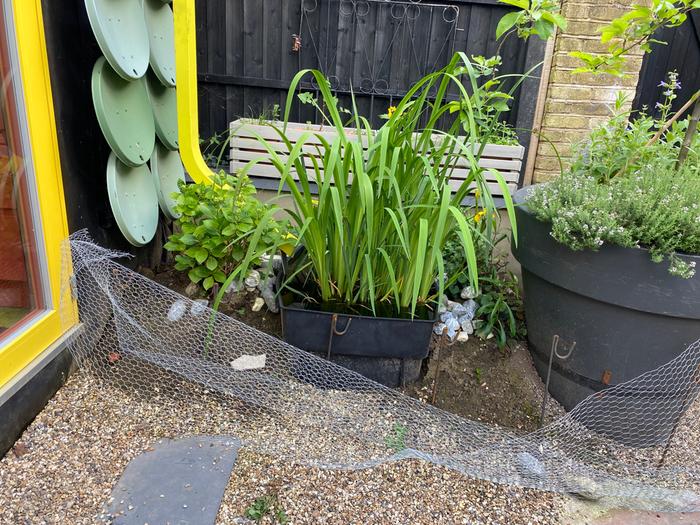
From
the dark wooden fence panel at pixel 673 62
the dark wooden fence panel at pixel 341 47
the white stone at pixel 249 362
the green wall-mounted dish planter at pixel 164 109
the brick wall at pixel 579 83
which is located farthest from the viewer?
the dark wooden fence panel at pixel 673 62

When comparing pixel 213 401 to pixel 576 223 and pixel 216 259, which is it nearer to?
pixel 216 259

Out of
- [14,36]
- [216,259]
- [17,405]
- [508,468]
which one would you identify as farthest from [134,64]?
[508,468]

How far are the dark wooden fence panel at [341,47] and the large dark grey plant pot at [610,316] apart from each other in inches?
63.6

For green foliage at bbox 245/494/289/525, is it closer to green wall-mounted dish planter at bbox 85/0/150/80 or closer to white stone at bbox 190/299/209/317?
white stone at bbox 190/299/209/317

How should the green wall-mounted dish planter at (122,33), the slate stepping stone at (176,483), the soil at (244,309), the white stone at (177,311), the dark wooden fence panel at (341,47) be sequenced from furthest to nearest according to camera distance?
the dark wooden fence panel at (341,47)
the soil at (244,309)
the white stone at (177,311)
the green wall-mounted dish planter at (122,33)
the slate stepping stone at (176,483)

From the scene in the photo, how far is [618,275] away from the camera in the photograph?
1.67 meters

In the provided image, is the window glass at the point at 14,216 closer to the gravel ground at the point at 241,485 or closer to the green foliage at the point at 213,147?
the gravel ground at the point at 241,485

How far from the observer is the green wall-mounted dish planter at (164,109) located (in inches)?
94.5

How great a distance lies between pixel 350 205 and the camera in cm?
179

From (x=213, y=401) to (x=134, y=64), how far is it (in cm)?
124

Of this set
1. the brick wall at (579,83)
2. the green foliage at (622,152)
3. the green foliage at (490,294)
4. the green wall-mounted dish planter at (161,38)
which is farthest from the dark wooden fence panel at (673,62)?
the green wall-mounted dish planter at (161,38)

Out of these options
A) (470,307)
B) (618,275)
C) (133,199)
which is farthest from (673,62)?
(133,199)

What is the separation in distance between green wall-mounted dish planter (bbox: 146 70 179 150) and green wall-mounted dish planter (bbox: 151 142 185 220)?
0.18 ft

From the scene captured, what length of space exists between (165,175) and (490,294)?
162 centimetres
